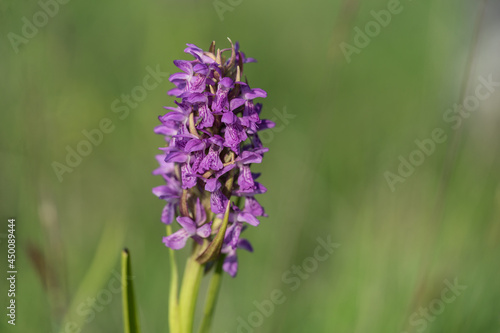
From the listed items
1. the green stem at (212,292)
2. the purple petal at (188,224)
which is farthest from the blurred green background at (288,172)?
the purple petal at (188,224)

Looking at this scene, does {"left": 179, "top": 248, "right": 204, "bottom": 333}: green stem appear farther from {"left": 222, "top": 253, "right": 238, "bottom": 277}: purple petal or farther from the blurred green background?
the blurred green background

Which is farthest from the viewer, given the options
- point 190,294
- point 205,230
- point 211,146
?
point 190,294

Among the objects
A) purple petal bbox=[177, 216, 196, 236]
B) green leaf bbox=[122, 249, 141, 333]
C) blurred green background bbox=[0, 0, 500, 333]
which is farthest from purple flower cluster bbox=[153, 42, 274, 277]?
blurred green background bbox=[0, 0, 500, 333]

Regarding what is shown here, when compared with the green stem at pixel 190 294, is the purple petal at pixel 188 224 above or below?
above

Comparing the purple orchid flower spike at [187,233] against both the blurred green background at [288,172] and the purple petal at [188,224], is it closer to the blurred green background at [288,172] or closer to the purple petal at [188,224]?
the purple petal at [188,224]

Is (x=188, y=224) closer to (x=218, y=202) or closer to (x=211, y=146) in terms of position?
(x=218, y=202)

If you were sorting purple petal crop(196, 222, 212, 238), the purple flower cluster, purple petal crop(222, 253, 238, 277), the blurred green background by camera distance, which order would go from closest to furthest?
1. the purple flower cluster
2. purple petal crop(196, 222, 212, 238)
3. purple petal crop(222, 253, 238, 277)
4. the blurred green background

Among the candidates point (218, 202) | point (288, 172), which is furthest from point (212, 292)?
point (288, 172)
